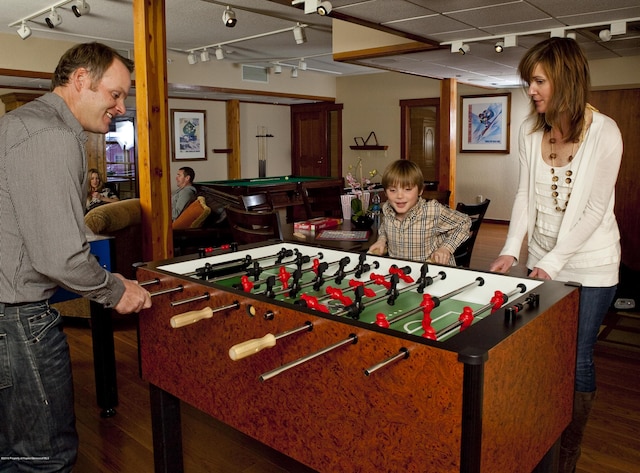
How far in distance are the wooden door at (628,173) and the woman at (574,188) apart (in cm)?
374

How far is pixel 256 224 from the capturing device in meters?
3.45

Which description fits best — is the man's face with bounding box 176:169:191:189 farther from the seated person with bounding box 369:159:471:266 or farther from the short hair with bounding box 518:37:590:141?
the short hair with bounding box 518:37:590:141

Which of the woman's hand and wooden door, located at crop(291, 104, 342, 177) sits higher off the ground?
wooden door, located at crop(291, 104, 342, 177)

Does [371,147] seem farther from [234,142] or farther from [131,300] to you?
[131,300]

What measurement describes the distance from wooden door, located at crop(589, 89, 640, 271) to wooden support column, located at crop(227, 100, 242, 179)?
704cm

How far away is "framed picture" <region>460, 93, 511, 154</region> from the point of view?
905 cm

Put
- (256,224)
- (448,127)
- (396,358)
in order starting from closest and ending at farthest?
(396,358) < (256,224) < (448,127)

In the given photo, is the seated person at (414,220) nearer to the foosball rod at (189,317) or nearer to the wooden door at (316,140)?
the foosball rod at (189,317)

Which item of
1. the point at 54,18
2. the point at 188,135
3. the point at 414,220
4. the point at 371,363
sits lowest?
the point at 371,363

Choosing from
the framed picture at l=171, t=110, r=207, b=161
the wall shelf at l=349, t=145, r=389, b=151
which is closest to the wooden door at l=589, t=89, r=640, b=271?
the wall shelf at l=349, t=145, r=389, b=151

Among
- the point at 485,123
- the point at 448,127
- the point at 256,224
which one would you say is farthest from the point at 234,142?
the point at 256,224

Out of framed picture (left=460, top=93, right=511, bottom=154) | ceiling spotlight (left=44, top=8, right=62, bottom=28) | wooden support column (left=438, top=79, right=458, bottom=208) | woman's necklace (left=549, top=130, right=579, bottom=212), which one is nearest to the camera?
woman's necklace (left=549, top=130, right=579, bottom=212)

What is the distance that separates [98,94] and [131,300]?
617 millimetres

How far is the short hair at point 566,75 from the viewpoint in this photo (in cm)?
187
